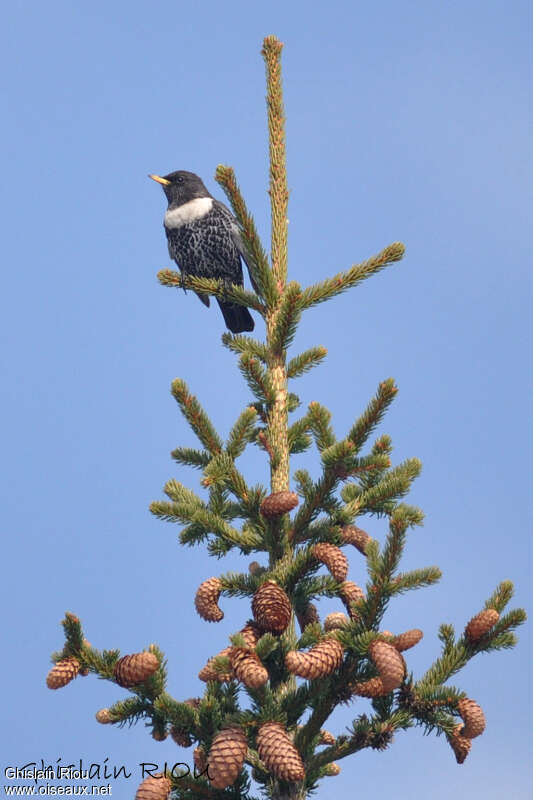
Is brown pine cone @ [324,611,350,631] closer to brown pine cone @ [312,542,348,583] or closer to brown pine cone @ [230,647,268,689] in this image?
brown pine cone @ [312,542,348,583]

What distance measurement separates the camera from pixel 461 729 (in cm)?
372

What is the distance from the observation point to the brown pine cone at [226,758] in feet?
11.0

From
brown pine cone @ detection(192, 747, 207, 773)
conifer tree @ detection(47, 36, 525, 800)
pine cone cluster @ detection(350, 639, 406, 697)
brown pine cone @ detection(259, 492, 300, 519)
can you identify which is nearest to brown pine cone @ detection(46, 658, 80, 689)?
conifer tree @ detection(47, 36, 525, 800)

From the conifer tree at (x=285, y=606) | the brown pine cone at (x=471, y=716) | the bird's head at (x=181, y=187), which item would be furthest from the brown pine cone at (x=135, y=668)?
the bird's head at (x=181, y=187)

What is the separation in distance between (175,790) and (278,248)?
2619 mm

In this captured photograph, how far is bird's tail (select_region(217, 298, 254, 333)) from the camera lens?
8148mm

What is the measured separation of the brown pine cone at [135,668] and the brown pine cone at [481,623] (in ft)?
4.11

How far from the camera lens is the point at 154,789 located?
3.44 m

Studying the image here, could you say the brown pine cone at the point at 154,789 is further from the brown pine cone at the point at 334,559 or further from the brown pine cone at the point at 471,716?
the brown pine cone at the point at 471,716

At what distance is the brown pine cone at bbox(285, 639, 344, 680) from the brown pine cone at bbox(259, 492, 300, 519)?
2.17ft

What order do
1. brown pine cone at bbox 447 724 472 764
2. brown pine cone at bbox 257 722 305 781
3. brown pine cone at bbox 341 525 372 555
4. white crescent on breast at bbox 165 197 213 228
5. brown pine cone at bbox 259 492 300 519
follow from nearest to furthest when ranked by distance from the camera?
brown pine cone at bbox 257 722 305 781 → brown pine cone at bbox 447 724 472 764 → brown pine cone at bbox 259 492 300 519 → brown pine cone at bbox 341 525 372 555 → white crescent on breast at bbox 165 197 213 228

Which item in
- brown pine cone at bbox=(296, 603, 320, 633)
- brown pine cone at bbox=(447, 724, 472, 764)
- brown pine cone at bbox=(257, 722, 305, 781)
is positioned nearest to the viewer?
brown pine cone at bbox=(257, 722, 305, 781)

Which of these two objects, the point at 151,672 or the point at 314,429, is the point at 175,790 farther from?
the point at 314,429

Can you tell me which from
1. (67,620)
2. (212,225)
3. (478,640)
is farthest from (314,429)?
(212,225)
